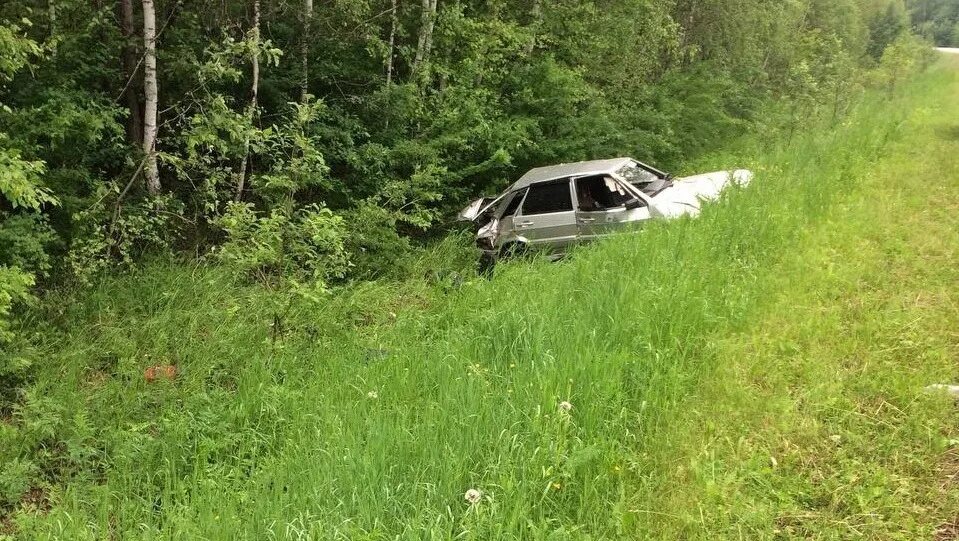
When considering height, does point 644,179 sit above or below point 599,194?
above

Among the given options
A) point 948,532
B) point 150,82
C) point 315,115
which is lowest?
point 948,532

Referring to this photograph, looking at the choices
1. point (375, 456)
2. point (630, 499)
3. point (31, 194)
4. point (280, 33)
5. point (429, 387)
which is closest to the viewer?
point (630, 499)

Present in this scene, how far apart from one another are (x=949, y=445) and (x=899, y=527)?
2.23ft

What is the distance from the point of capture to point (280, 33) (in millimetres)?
10016

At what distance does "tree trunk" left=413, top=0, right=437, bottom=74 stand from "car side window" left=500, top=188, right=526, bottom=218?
3.63m

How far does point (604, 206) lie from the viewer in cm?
820

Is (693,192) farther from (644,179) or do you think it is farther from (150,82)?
(150,82)

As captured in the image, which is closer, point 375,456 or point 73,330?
point 375,456

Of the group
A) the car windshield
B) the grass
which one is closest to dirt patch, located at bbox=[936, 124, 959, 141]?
the grass

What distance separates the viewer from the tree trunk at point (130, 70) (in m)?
7.92

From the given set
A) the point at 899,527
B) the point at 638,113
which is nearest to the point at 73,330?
the point at 899,527

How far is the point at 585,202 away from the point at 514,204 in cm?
125

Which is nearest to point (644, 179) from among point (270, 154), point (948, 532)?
point (270, 154)

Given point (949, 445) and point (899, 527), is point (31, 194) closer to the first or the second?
point (899, 527)
